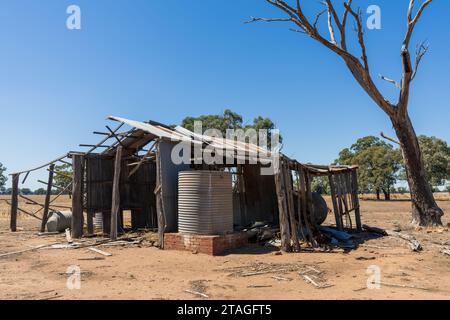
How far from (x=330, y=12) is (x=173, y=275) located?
42.4 ft

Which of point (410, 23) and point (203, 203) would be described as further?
point (410, 23)

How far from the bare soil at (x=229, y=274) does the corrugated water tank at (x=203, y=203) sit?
0.82 m

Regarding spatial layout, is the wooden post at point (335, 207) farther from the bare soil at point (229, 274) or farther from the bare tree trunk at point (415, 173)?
the bare tree trunk at point (415, 173)

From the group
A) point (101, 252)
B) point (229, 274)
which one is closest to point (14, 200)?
point (101, 252)

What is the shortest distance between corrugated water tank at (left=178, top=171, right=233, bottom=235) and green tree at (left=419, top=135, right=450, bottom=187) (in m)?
36.1

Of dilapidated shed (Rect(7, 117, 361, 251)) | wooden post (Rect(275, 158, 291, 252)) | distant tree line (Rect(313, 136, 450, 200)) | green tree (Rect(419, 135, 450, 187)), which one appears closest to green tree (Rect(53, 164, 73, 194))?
dilapidated shed (Rect(7, 117, 361, 251))

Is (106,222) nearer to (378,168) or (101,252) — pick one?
(101,252)

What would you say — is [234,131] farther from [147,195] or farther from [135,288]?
[135,288]

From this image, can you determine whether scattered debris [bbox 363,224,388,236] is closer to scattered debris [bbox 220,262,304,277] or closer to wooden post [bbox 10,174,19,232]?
scattered debris [bbox 220,262,304,277]

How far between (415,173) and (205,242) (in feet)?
33.3

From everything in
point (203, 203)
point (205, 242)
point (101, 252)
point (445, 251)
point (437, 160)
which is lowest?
point (445, 251)

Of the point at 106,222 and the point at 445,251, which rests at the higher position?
the point at 106,222

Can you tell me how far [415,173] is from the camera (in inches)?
607

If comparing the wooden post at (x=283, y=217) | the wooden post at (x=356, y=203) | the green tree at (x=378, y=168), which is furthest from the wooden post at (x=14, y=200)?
the green tree at (x=378, y=168)
